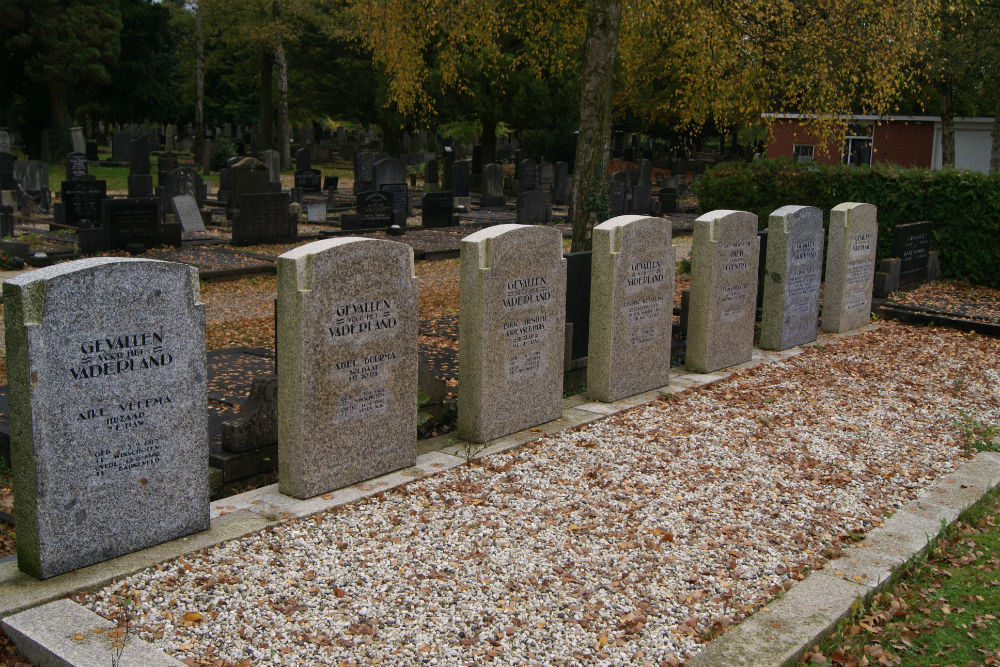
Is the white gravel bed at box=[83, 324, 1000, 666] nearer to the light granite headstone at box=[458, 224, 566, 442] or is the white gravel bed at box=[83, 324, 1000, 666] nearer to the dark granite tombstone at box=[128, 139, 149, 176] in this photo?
the light granite headstone at box=[458, 224, 566, 442]

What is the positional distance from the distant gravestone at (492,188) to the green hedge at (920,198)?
12.6 metres

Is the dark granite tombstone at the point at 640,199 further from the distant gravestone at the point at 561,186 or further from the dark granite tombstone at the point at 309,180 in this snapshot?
the dark granite tombstone at the point at 309,180

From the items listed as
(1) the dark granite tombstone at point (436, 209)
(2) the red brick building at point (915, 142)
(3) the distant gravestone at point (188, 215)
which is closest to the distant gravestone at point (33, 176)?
(3) the distant gravestone at point (188, 215)

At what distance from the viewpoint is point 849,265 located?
12.0 metres

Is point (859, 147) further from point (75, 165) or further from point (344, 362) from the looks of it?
point (344, 362)

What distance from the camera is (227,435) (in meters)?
6.51

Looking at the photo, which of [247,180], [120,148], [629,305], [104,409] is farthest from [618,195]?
[120,148]

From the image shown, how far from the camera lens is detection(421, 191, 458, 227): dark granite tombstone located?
23.0 metres

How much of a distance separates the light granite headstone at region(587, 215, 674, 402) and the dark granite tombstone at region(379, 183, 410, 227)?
13.9 metres

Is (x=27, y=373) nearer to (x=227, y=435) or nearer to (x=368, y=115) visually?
(x=227, y=435)

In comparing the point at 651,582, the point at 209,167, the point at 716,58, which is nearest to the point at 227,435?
the point at 651,582

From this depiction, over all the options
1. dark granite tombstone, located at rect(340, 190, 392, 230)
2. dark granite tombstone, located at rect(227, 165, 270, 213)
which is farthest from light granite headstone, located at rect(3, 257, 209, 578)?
dark granite tombstone, located at rect(227, 165, 270, 213)

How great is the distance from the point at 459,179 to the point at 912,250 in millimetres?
17635

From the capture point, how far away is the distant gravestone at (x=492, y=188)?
29.1 m
